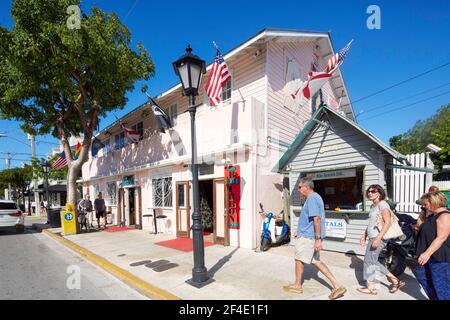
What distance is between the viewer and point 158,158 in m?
11.2

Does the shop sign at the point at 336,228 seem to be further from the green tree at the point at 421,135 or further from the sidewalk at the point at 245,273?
the green tree at the point at 421,135

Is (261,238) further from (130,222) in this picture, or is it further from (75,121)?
(75,121)

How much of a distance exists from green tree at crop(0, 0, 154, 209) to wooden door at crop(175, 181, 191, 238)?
5.10 metres

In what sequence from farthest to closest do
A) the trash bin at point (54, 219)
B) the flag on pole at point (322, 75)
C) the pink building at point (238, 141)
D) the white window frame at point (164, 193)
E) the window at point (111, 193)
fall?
the window at point (111, 193) < the trash bin at point (54, 219) < the white window frame at point (164, 193) < the flag on pole at point (322, 75) < the pink building at point (238, 141)

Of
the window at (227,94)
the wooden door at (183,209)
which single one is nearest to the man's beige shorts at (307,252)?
the wooden door at (183,209)

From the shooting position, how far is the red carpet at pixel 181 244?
25.8 ft

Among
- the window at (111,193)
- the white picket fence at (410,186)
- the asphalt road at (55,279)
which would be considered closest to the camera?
the asphalt road at (55,279)

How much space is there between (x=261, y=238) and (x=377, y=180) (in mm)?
3284

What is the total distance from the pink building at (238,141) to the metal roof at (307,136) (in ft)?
1.74

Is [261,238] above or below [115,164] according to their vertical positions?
below

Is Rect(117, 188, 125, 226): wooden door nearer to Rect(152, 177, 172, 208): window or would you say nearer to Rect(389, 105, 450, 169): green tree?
Rect(152, 177, 172, 208): window

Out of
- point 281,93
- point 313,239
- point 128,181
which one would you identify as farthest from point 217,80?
point 128,181

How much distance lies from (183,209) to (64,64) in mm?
7192
